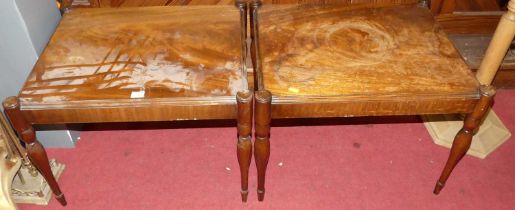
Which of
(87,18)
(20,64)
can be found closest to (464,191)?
(87,18)

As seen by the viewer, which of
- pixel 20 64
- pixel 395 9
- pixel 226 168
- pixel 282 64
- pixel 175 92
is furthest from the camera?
pixel 226 168

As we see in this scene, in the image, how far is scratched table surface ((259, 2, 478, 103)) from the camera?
1374 millimetres

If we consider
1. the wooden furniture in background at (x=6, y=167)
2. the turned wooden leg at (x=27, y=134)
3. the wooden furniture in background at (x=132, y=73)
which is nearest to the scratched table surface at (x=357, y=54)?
the wooden furniture in background at (x=132, y=73)

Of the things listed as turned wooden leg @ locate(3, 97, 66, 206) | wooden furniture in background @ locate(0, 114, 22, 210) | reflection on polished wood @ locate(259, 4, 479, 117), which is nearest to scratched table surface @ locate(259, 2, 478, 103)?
reflection on polished wood @ locate(259, 4, 479, 117)

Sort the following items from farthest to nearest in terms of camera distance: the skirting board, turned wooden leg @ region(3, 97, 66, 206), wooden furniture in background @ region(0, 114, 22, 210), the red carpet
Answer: the skirting board, the red carpet, wooden furniture in background @ region(0, 114, 22, 210), turned wooden leg @ region(3, 97, 66, 206)

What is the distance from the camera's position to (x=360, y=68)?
145 centimetres

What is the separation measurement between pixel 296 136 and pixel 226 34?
0.63 m

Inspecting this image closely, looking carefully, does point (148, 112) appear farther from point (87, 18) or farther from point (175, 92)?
point (87, 18)

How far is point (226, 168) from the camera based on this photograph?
6.07 ft

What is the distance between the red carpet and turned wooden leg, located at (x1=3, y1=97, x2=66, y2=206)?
0.27 meters

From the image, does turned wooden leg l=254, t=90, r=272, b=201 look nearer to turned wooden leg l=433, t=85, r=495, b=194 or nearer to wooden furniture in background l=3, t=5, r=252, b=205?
wooden furniture in background l=3, t=5, r=252, b=205

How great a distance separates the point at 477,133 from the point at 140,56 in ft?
4.70

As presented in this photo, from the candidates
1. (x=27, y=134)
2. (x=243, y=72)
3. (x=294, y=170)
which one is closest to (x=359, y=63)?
(x=243, y=72)

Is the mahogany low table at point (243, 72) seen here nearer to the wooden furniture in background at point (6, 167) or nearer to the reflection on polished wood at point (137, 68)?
the reflection on polished wood at point (137, 68)
